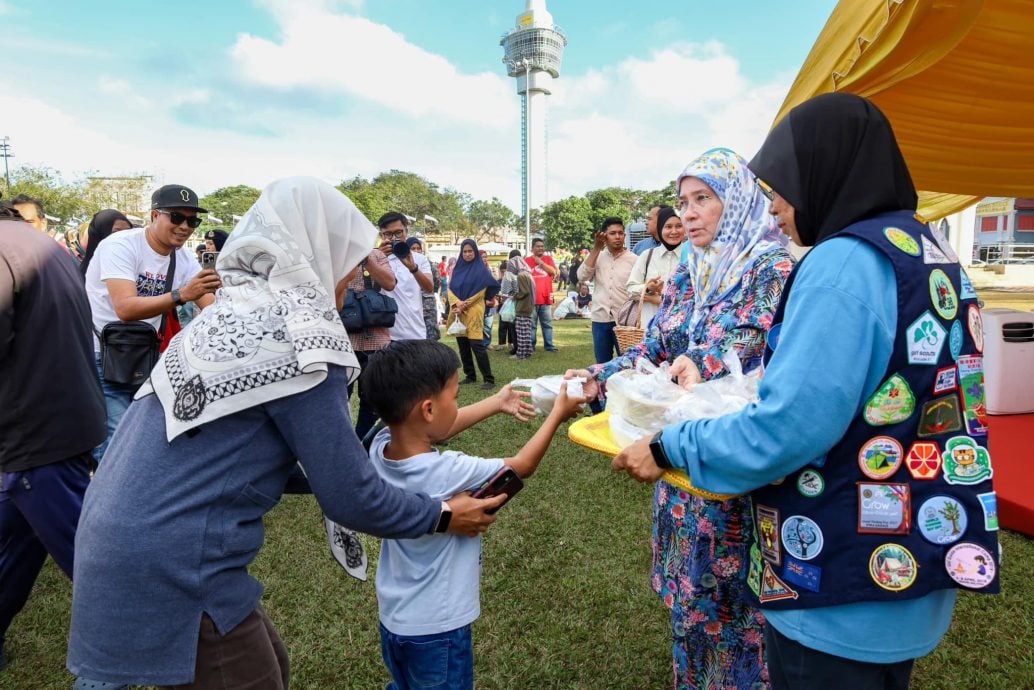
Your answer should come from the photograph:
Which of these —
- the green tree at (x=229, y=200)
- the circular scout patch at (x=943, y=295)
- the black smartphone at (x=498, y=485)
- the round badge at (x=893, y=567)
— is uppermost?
the green tree at (x=229, y=200)

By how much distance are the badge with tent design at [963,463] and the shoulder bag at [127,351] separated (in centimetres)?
366

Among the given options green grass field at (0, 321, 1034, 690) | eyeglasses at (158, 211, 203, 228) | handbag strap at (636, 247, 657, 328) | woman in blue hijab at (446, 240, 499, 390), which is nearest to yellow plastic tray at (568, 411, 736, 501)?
green grass field at (0, 321, 1034, 690)

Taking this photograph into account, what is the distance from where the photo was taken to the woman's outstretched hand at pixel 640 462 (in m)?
1.31

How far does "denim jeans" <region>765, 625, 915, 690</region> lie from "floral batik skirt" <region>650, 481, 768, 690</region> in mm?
541

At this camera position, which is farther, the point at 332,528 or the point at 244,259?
the point at 332,528

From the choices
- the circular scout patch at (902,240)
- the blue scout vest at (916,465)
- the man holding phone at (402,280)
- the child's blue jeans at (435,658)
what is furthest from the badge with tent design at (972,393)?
the man holding phone at (402,280)

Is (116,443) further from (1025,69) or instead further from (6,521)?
(1025,69)

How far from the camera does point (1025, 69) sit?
3.63m

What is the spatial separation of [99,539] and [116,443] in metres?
0.21

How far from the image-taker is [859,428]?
1.13 metres

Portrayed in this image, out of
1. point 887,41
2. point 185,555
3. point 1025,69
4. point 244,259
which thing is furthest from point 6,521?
point 1025,69

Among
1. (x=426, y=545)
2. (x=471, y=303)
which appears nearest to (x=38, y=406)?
(x=426, y=545)

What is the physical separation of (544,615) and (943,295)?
8.06 feet

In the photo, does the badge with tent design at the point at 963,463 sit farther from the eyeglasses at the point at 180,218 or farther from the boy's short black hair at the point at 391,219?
the boy's short black hair at the point at 391,219
